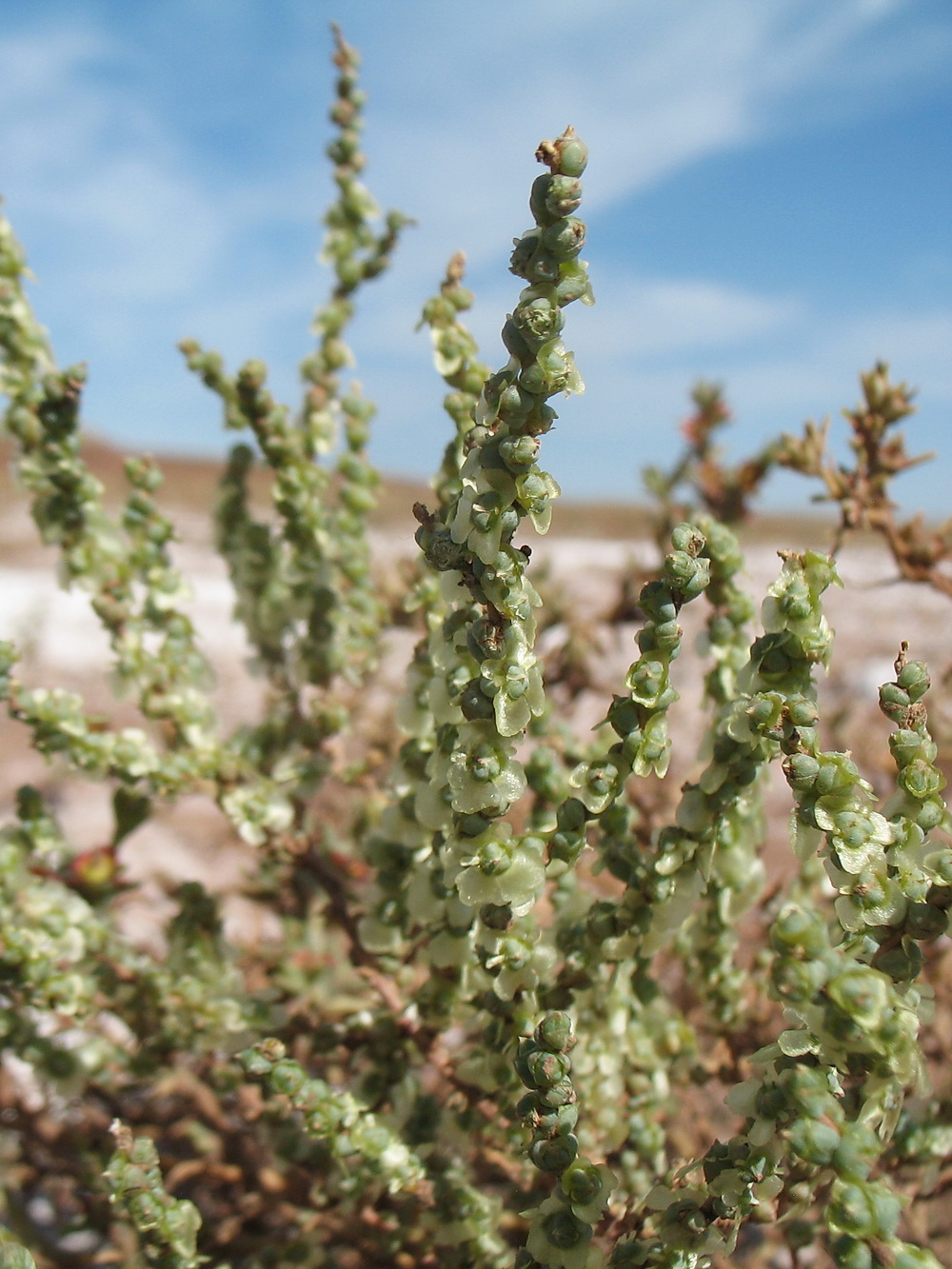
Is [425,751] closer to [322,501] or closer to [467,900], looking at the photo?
[467,900]

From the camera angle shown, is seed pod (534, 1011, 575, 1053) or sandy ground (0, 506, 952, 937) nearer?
seed pod (534, 1011, 575, 1053)

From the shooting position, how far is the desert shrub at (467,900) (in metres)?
0.79

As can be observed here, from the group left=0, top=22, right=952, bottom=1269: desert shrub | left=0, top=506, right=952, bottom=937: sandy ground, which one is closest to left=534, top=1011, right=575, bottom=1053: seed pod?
left=0, top=22, right=952, bottom=1269: desert shrub

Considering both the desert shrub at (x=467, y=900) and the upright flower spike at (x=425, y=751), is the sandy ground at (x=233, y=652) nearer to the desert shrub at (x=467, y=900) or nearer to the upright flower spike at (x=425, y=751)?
the desert shrub at (x=467, y=900)

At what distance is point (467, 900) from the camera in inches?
35.5

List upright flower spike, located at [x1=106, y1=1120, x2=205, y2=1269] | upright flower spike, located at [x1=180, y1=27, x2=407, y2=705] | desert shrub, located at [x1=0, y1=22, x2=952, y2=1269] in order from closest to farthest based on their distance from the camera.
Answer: desert shrub, located at [x1=0, y1=22, x2=952, y2=1269] → upright flower spike, located at [x1=106, y1=1120, x2=205, y2=1269] → upright flower spike, located at [x1=180, y1=27, x2=407, y2=705]

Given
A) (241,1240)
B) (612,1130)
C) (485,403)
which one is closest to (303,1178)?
(241,1240)

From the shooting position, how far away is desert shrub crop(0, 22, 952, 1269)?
79 cm

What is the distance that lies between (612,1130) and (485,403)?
0.76m

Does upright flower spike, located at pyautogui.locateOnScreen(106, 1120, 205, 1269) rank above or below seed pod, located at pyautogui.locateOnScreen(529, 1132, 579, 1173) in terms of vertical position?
below

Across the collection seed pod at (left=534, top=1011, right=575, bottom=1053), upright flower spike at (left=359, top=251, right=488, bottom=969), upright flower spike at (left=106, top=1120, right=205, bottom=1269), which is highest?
upright flower spike at (left=359, top=251, right=488, bottom=969)

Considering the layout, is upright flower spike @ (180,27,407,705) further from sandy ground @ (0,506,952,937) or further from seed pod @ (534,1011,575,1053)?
seed pod @ (534,1011,575,1053)

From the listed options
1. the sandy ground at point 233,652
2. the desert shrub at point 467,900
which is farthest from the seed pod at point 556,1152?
the sandy ground at point 233,652

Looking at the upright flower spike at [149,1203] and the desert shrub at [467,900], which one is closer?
the desert shrub at [467,900]
